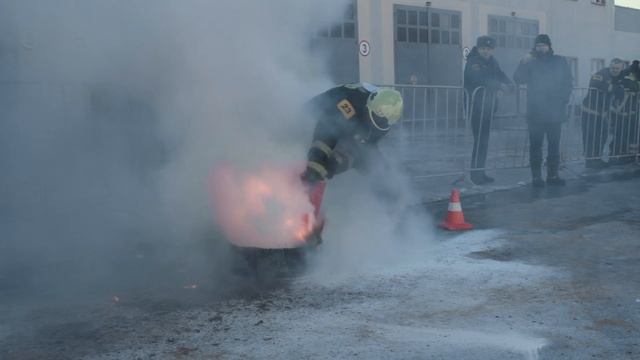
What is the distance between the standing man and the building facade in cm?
438

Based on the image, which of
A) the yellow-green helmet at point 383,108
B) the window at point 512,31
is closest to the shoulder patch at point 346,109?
the yellow-green helmet at point 383,108

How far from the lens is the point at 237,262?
13.4 ft

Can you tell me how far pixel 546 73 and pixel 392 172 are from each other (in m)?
3.04

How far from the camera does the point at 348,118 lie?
4273 millimetres

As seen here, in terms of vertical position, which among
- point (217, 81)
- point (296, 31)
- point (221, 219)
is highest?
point (296, 31)

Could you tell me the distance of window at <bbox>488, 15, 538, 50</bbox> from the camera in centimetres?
1806

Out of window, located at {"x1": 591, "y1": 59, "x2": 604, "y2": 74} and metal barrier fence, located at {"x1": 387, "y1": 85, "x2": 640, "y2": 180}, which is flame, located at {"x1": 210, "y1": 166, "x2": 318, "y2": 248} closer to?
metal barrier fence, located at {"x1": 387, "y1": 85, "x2": 640, "y2": 180}

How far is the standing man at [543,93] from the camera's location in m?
7.21

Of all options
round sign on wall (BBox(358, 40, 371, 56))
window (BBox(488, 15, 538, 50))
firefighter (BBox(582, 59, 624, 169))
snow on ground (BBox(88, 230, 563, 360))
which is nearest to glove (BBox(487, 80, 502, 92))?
firefighter (BBox(582, 59, 624, 169))

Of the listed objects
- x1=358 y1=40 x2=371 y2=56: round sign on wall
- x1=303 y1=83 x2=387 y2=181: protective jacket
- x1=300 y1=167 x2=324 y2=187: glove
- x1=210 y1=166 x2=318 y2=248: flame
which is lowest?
x1=210 y1=166 x2=318 y2=248: flame

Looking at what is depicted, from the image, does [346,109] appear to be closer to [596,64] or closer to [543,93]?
[543,93]

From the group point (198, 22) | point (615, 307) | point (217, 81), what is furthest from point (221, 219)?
point (615, 307)

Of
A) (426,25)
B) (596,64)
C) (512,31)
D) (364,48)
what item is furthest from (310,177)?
(596,64)

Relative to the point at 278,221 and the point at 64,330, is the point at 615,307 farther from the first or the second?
the point at 64,330
